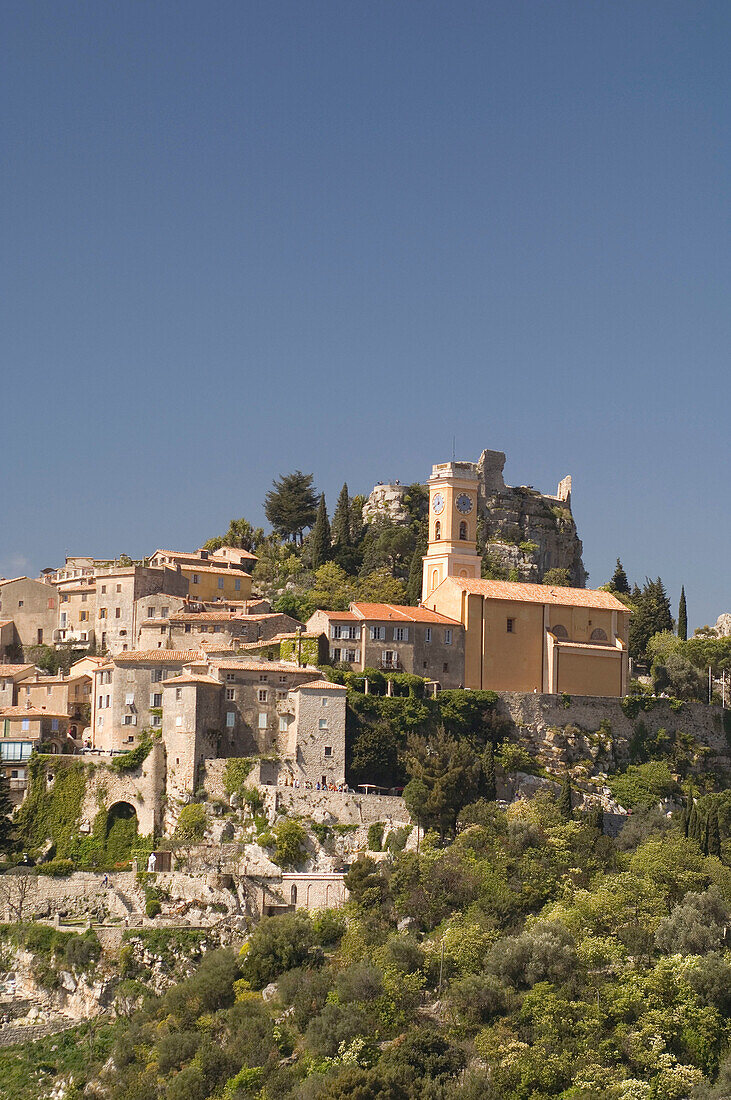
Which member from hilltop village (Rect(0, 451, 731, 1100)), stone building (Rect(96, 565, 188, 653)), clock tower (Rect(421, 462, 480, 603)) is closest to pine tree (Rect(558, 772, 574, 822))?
hilltop village (Rect(0, 451, 731, 1100))

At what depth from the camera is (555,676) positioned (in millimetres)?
81500

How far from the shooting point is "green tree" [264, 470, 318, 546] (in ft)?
359

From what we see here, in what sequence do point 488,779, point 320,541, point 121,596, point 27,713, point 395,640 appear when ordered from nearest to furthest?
point 488,779 < point 27,713 < point 395,640 < point 121,596 < point 320,541

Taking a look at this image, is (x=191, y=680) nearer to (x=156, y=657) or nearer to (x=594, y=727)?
(x=156, y=657)

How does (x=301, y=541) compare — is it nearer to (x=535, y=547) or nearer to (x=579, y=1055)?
(x=535, y=547)

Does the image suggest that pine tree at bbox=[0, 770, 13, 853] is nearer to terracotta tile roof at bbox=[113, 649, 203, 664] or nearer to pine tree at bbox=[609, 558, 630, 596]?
terracotta tile roof at bbox=[113, 649, 203, 664]

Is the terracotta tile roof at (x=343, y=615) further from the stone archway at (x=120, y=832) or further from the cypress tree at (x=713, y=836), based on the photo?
the cypress tree at (x=713, y=836)

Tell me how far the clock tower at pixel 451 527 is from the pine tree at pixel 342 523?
1549cm

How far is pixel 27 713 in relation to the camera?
253ft

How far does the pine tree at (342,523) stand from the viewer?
103438 mm

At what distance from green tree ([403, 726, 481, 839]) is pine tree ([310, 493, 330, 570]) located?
2985cm

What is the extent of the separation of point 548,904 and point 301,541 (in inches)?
1935

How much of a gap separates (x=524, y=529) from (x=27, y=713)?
41.9 meters

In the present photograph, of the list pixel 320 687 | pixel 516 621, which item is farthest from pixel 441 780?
pixel 516 621
